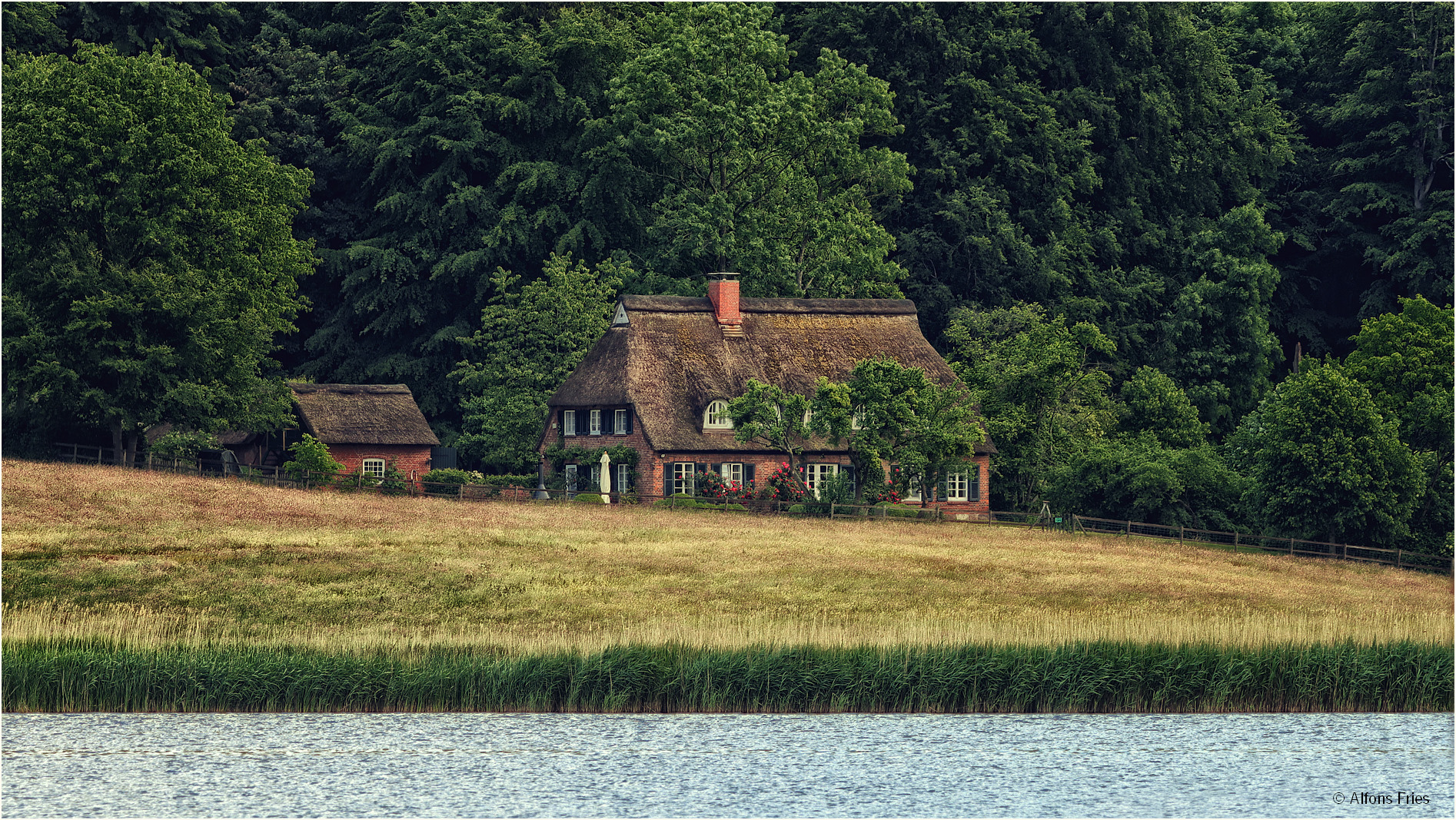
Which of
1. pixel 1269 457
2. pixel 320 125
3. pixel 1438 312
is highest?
pixel 320 125

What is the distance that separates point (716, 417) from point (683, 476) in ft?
7.53

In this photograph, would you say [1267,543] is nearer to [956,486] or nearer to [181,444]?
[956,486]

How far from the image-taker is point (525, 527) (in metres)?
43.2

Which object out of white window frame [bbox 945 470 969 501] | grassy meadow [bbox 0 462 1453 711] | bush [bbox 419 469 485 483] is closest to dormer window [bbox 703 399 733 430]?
grassy meadow [bbox 0 462 1453 711]

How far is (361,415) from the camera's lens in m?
61.2

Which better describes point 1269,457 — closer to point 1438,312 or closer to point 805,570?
point 1438,312

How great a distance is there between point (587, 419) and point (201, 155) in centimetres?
1412

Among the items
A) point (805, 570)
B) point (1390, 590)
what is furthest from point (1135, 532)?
point (805, 570)

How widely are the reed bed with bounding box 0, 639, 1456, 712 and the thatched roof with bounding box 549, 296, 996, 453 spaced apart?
29.3 meters

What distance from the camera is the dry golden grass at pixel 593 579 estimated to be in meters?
27.5

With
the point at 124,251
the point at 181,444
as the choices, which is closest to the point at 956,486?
the point at 181,444

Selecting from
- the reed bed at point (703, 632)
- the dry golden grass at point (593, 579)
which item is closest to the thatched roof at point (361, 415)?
the dry golden grass at point (593, 579)

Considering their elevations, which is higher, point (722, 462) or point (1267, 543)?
point (722, 462)

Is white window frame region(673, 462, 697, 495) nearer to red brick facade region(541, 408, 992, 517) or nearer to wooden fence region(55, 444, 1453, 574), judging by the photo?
red brick facade region(541, 408, 992, 517)
